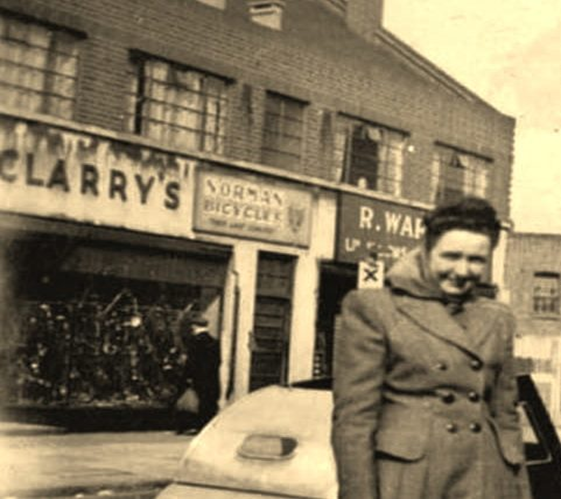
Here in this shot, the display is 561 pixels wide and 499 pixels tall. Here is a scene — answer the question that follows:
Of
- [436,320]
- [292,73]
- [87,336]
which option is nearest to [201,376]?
[87,336]

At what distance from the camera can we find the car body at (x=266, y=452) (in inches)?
A: 215

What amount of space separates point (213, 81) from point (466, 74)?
1132 cm

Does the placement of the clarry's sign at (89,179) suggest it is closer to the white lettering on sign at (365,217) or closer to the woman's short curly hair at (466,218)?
the white lettering on sign at (365,217)

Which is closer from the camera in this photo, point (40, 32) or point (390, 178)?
point (40, 32)

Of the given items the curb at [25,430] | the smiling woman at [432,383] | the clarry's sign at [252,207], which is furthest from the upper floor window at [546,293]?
the smiling woman at [432,383]

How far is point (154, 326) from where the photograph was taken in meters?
19.9

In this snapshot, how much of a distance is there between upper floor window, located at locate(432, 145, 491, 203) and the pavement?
33.9 ft

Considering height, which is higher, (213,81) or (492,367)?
(213,81)

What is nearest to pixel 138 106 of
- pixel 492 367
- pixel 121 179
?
pixel 121 179

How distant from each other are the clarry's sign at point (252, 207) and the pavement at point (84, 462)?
3.91 m

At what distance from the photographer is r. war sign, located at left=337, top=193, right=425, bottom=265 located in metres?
24.4

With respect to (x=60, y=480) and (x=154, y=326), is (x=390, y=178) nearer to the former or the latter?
(x=154, y=326)

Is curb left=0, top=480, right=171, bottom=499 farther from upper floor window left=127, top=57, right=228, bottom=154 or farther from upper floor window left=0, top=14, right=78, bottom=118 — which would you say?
upper floor window left=127, top=57, right=228, bottom=154

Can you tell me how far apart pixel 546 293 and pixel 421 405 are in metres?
43.6
